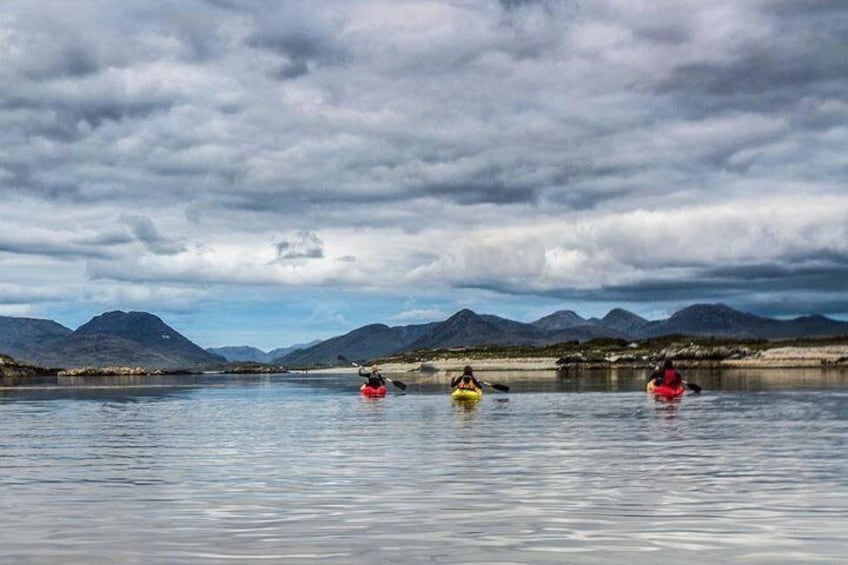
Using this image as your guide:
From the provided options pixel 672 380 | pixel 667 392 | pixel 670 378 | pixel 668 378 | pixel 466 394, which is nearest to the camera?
pixel 667 392

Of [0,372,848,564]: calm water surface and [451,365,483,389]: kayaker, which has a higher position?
[451,365,483,389]: kayaker

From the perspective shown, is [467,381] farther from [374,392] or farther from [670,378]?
[670,378]

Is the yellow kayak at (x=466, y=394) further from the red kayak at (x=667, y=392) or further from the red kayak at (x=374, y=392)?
the red kayak at (x=667, y=392)

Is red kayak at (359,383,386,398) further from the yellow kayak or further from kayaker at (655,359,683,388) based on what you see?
kayaker at (655,359,683,388)

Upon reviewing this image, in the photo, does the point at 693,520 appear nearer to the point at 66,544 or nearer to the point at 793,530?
the point at 793,530

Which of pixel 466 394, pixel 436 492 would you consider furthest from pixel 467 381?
pixel 436 492

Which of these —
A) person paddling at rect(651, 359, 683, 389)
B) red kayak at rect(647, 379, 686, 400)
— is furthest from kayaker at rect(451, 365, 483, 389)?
person paddling at rect(651, 359, 683, 389)

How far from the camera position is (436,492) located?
2922 cm

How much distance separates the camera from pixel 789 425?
52844 millimetres

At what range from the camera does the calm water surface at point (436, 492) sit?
2044cm

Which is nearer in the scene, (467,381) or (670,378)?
(670,378)

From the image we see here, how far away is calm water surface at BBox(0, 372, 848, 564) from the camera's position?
20438 millimetres

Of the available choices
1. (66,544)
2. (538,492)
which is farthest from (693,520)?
(66,544)

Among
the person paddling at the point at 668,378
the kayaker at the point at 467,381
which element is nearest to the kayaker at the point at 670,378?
the person paddling at the point at 668,378
